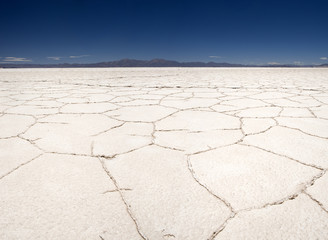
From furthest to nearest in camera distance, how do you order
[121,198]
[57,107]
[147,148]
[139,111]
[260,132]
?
[57,107]
[139,111]
[260,132]
[147,148]
[121,198]

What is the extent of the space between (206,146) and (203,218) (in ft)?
1.64

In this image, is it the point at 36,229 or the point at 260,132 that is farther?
the point at 260,132

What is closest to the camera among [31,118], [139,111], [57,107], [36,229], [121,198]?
[36,229]

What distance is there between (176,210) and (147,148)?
0.45m

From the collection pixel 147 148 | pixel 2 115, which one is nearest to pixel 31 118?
pixel 2 115

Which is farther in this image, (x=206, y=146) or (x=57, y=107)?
(x=57, y=107)

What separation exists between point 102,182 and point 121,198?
123 mm

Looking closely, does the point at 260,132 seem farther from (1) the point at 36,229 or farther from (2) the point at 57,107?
(2) the point at 57,107

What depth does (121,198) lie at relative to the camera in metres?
0.73

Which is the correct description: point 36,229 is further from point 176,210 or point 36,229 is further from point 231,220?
point 231,220

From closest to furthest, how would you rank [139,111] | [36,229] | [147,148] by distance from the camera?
[36,229] < [147,148] < [139,111]

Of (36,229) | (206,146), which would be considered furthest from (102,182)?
(206,146)

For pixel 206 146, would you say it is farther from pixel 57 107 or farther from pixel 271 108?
pixel 57 107

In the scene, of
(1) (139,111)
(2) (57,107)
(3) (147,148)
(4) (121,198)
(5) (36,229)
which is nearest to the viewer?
(5) (36,229)
